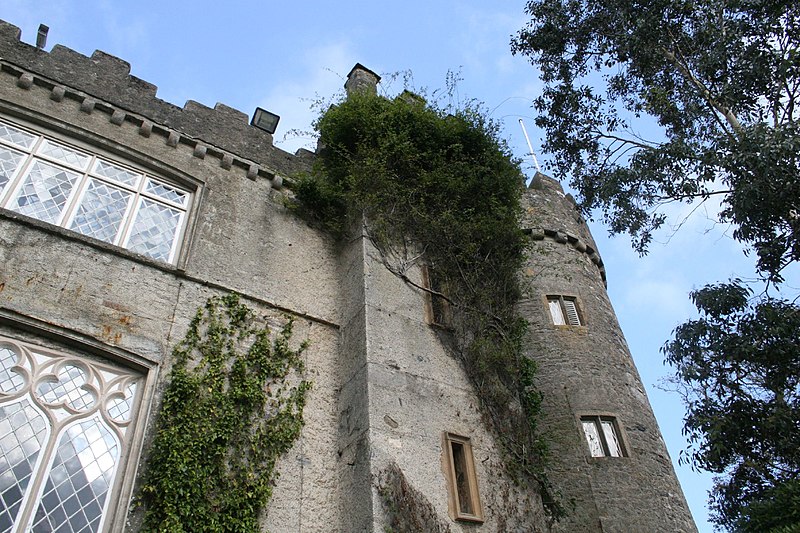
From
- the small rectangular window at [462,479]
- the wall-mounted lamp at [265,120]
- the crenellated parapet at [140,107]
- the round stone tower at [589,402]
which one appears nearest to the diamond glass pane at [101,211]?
the crenellated parapet at [140,107]

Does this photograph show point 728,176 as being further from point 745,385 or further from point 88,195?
point 88,195

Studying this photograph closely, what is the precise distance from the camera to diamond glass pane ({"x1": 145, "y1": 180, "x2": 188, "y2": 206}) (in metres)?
8.94

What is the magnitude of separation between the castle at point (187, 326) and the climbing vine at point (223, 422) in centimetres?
20

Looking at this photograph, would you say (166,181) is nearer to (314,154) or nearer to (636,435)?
(314,154)

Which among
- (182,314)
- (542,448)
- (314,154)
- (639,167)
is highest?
(314,154)

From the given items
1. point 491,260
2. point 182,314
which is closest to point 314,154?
point 491,260

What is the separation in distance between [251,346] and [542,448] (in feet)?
13.2

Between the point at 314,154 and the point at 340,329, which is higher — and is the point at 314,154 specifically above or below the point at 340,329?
above

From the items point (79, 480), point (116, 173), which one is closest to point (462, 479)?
point (79, 480)

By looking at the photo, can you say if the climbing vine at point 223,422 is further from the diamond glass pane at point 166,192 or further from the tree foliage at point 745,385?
the tree foliage at point 745,385

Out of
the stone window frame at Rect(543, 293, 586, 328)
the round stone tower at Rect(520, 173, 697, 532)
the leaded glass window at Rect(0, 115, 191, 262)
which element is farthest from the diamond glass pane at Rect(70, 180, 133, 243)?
the stone window frame at Rect(543, 293, 586, 328)

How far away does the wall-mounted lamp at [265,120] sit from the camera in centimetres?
1209

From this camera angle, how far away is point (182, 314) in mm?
7508

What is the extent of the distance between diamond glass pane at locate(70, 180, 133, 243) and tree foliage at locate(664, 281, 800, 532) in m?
7.82
